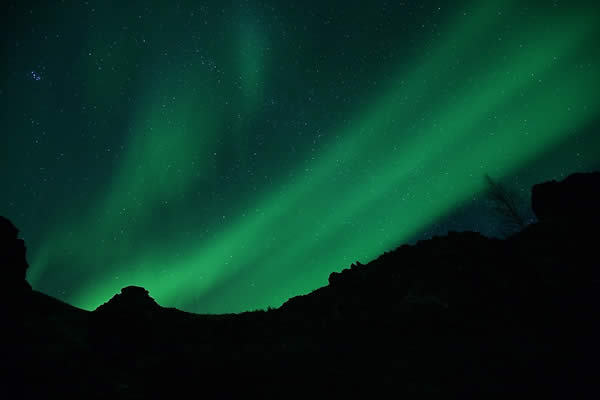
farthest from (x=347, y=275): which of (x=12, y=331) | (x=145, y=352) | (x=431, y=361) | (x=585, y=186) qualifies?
(x=585, y=186)

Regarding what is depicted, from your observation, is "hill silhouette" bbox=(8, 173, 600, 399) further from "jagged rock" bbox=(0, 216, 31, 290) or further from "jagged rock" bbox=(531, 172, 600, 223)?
"jagged rock" bbox=(531, 172, 600, 223)

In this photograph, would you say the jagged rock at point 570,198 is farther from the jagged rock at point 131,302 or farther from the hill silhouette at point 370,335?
the jagged rock at point 131,302

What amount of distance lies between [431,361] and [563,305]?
7.91m

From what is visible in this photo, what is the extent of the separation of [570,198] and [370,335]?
21.8 meters

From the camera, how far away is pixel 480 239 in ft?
68.5

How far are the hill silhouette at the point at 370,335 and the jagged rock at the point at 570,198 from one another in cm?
253

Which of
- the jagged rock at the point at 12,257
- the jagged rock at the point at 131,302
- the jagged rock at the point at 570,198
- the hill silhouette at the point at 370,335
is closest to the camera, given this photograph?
the hill silhouette at the point at 370,335

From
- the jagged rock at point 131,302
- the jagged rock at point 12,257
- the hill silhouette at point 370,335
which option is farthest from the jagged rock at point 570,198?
the jagged rock at point 12,257

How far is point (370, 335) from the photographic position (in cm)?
1553

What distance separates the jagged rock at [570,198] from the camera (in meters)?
22.7

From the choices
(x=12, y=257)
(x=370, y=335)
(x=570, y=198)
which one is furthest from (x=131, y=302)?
(x=570, y=198)

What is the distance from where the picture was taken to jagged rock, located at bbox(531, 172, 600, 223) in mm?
22656

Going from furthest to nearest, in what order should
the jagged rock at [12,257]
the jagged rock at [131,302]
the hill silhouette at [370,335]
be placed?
the jagged rock at [131,302] < the jagged rock at [12,257] < the hill silhouette at [370,335]

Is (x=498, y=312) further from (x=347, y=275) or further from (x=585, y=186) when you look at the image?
(x=585, y=186)
